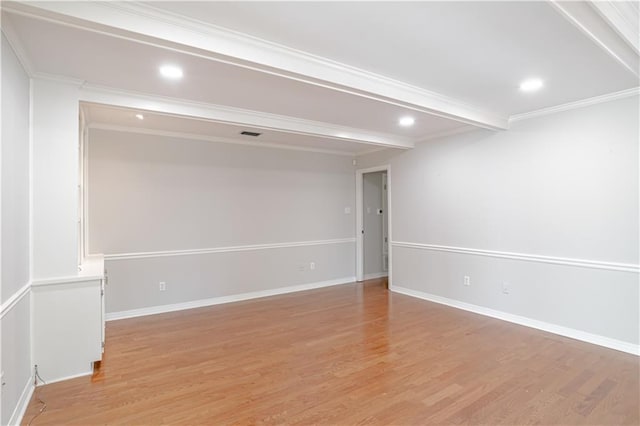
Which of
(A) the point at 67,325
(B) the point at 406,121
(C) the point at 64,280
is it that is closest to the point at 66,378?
(A) the point at 67,325

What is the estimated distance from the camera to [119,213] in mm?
4301

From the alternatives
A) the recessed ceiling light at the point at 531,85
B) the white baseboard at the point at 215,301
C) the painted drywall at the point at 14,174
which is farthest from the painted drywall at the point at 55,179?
the recessed ceiling light at the point at 531,85

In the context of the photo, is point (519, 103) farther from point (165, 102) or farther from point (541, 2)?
point (165, 102)

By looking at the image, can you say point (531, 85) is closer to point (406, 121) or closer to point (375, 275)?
point (406, 121)

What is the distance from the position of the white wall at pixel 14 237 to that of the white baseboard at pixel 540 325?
460 cm

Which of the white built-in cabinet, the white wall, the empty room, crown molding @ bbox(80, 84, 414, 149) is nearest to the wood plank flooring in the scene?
the empty room

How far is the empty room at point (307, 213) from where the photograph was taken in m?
2.17

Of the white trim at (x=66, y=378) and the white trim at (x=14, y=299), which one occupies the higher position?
the white trim at (x=14, y=299)

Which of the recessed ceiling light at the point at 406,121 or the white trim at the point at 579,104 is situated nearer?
the white trim at the point at 579,104

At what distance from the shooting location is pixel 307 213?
590cm

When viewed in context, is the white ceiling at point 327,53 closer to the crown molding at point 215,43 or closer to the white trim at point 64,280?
the crown molding at point 215,43

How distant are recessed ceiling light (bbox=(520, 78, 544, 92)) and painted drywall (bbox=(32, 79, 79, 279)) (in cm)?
386

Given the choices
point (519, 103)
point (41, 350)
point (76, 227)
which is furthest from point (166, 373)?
point (519, 103)

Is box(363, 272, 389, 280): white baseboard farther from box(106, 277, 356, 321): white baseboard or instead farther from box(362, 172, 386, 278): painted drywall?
box(106, 277, 356, 321): white baseboard
